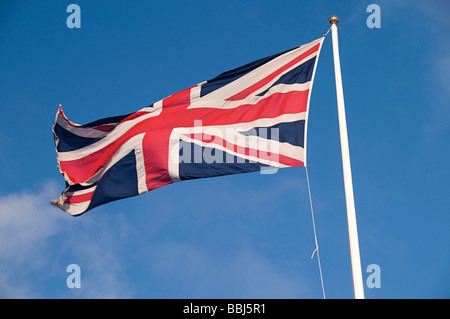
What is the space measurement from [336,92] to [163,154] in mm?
4397

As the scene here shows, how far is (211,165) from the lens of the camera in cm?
1318

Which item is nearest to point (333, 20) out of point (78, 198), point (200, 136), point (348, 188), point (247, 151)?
point (247, 151)

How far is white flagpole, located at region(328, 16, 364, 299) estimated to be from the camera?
1019 centimetres

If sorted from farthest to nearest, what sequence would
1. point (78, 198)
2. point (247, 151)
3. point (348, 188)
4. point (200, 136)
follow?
point (78, 198) → point (200, 136) → point (247, 151) → point (348, 188)

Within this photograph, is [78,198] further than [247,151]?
Yes

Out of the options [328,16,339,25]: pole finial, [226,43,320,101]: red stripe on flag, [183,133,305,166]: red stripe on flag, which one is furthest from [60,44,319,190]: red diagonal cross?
[328,16,339,25]: pole finial

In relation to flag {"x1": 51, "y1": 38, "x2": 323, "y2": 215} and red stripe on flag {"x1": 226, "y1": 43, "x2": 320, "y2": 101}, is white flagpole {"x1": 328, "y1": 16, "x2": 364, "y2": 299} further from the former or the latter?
flag {"x1": 51, "y1": 38, "x2": 323, "y2": 215}

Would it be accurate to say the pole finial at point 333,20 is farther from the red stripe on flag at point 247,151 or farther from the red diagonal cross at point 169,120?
the red stripe on flag at point 247,151

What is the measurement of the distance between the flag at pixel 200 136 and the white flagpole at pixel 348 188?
34.9 inches

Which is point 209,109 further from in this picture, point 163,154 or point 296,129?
point 296,129

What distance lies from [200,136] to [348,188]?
4.34 m

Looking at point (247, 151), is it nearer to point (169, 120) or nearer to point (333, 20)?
point (169, 120)

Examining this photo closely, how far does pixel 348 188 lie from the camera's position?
11.1 metres
